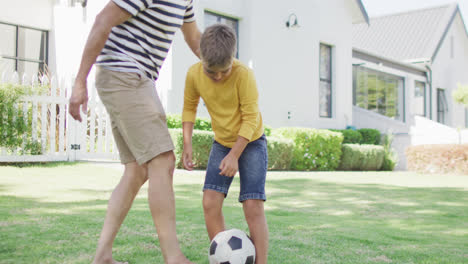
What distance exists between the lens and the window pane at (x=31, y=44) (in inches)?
460

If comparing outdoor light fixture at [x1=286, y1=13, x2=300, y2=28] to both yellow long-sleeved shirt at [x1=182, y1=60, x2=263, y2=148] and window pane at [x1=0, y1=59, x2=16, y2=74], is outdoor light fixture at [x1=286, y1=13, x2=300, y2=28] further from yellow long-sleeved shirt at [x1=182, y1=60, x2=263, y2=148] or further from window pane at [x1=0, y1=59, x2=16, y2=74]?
yellow long-sleeved shirt at [x1=182, y1=60, x2=263, y2=148]

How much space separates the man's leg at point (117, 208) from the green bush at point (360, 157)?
1092 cm

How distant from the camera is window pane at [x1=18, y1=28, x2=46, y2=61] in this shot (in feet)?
38.4

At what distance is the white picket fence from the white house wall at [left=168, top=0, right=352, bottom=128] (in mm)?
2002

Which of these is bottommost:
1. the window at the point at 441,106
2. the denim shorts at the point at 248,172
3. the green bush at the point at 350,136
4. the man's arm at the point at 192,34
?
the denim shorts at the point at 248,172

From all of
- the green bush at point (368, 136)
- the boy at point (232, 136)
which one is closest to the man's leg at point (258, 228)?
the boy at point (232, 136)

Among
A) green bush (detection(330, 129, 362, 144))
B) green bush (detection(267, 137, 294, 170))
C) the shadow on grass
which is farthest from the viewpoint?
green bush (detection(330, 129, 362, 144))

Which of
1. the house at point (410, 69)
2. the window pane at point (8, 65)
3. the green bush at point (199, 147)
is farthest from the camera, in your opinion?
the house at point (410, 69)

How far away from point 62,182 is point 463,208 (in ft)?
17.6

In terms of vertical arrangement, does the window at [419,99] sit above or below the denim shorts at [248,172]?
above

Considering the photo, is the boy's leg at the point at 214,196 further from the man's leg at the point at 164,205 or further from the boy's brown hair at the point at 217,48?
the boy's brown hair at the point at 217,48

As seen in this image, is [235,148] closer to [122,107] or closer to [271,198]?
[122,107]

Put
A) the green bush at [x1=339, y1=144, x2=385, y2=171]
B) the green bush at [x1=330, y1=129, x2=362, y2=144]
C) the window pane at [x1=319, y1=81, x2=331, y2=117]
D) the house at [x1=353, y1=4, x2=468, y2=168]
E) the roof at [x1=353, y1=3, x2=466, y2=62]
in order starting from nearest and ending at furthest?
1. the green bush at [x1=339, y1=144, x2=385, y2=171]
2. the green bush at [x1=330, y1=129, x2=362, y2=144]
3. the window pane at [x1=319, y1=81, x2=331, y2=117]
4. the house at [x1=353, y1=4, x2=468, y2=168]
5. the roof at [x1=353, y1=3, x2=466, y2=62]

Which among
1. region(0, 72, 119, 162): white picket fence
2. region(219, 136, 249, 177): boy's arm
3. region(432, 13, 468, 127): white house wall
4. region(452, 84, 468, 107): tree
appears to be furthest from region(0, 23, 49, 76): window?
region(432, 13, 468, 127): white house wall
